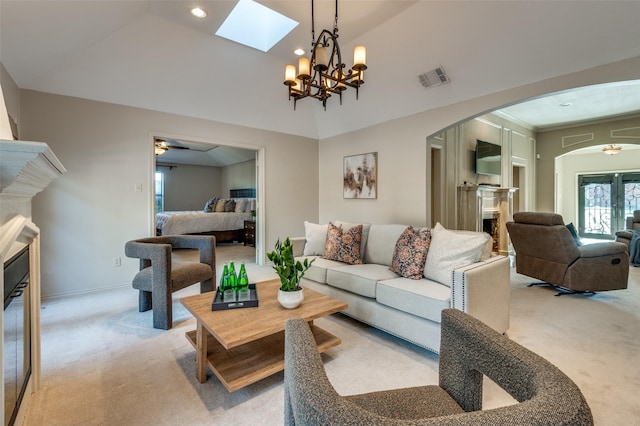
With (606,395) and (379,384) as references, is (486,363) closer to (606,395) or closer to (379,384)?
(379,384)

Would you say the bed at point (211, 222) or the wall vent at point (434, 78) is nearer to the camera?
the wall vent at point (434, 78)

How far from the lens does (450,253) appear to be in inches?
92.0

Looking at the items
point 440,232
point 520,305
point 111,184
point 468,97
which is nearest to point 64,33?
point 111,184

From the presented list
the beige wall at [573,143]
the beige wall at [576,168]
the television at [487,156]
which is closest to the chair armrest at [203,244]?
the television at [487,156]

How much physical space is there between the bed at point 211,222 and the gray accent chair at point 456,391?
6.64 m

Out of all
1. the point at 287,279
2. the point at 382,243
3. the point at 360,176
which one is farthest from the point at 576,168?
the point at 287,279

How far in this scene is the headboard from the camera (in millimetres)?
9398

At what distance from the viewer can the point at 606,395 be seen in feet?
5.62

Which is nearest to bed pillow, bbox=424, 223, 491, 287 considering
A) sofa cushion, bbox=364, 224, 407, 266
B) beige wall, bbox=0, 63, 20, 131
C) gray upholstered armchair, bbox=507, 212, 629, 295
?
sofa cushion, bbox=364, 224, 407, 266

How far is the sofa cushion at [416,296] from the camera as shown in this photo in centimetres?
204

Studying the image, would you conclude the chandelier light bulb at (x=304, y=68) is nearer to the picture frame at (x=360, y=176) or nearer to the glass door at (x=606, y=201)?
the picture frame at (x=360, y=176)

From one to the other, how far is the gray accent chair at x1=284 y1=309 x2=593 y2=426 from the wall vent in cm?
332

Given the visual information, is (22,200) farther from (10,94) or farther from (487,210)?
(487,210)

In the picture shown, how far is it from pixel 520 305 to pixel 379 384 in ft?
7.54
